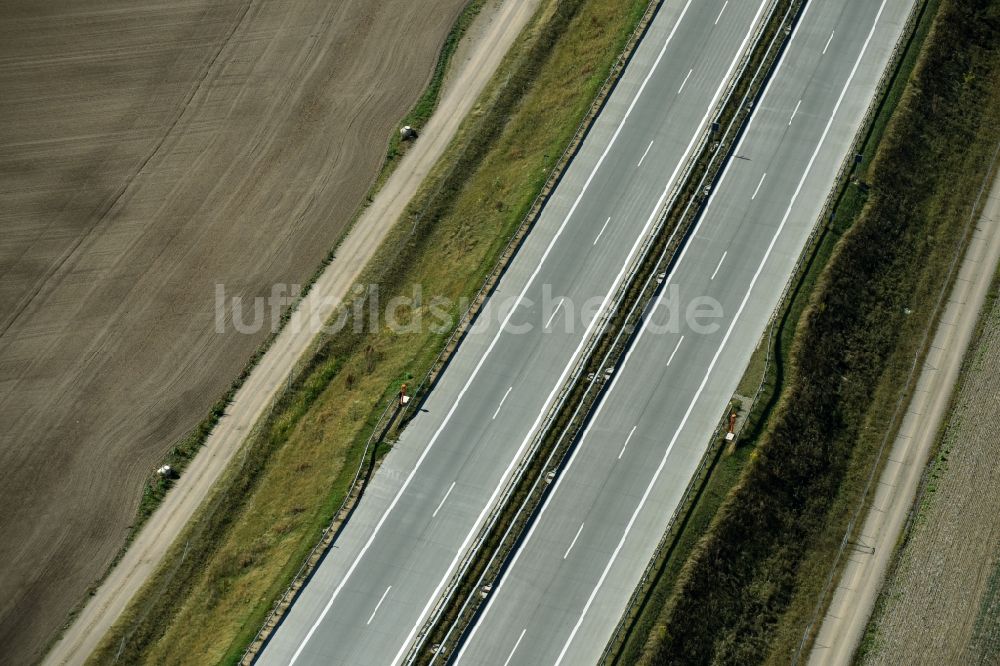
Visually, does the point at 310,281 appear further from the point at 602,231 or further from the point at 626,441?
the point at 626,441

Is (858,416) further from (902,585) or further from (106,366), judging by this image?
(106,366)

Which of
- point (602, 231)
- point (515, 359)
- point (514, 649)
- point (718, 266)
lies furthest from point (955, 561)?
point (602, 231)

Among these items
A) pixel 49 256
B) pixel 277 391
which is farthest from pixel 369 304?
pixel 49 256

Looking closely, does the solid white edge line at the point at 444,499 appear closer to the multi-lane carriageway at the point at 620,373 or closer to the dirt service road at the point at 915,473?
the multi-lane carriageway at the point at 620,373

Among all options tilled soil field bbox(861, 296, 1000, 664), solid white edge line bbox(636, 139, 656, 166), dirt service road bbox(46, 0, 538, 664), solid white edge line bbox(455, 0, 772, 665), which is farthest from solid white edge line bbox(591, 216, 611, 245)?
tilled soil field bbox(861, 296, 1000, 664)

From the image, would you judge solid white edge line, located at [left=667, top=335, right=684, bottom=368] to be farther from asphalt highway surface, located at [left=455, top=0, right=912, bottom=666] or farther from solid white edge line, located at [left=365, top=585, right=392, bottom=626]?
solid white edge line, located at [left=365, top=585, right=392, bottom=626]

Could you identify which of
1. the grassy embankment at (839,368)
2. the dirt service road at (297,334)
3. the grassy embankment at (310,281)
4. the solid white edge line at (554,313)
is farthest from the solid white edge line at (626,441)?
the grassy embankment at (310,281)
